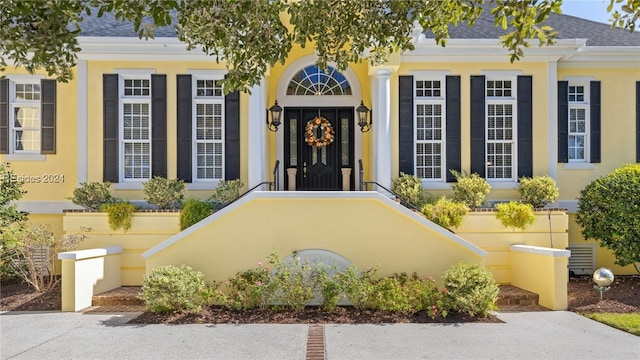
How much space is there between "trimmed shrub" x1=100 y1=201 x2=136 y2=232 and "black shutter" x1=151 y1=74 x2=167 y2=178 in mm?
1404

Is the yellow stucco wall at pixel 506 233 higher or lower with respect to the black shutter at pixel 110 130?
lower

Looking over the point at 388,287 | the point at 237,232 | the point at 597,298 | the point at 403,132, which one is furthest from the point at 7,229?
the point at 597,298

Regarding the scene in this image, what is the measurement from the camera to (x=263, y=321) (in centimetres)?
702

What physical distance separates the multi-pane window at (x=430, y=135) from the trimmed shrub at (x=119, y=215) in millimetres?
6616

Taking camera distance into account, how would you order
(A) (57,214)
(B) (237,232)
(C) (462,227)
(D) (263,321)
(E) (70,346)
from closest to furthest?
1. (E) (70,346)
2. (D) (263,321)
3. (B) (237,232)
4. (C) (462,227)
5. (A) (57,214)

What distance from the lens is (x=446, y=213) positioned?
356 inches

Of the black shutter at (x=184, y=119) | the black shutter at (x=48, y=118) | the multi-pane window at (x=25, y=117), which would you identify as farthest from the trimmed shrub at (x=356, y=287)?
the multi-pane window at (x=25, y=117)

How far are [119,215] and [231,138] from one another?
304 cm

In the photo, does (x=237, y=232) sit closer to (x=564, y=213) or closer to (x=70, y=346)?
(x=70, y=346)

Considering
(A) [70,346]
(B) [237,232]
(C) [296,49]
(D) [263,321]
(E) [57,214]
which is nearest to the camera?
(A) [70,346]

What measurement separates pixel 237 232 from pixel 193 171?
10.4ft

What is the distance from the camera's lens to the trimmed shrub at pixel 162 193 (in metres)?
9.72

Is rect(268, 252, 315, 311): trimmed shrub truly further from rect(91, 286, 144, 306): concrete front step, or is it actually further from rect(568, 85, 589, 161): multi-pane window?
rect(568, 85, 589, 161): multi-pane window

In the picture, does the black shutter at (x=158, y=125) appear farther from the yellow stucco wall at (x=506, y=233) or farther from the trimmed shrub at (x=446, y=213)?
the yellow stucco wall at (x=506, y=233)
